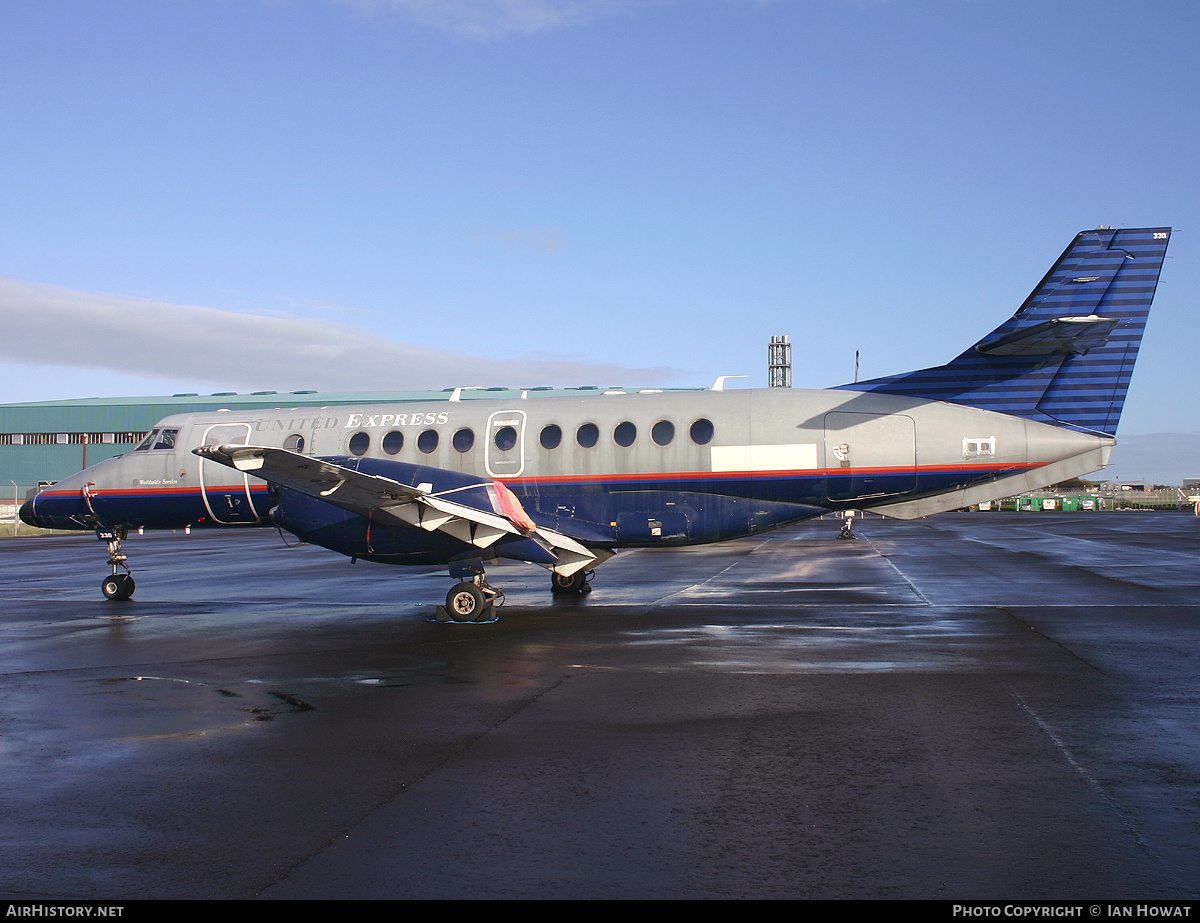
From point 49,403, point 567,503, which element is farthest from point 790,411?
point 49,403

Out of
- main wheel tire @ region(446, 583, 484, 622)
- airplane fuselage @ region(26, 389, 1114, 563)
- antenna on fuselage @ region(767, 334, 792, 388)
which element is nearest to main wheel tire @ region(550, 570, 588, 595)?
airplane fuselage @ region(26, 389, 1114, 563)

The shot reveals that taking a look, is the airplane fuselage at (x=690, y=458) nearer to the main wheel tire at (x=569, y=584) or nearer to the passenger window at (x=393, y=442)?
the passenger window at (x=393, y=442)

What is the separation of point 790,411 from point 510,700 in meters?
8.36

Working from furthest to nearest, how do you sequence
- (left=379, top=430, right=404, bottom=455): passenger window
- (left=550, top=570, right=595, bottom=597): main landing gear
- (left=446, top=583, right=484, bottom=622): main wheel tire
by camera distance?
(left=550, top=570, right=595, bottom=597): main landing gear, (left=379, top=430, right=404, bottom=455): passenger window, (left=446, top=583, right=484, bottom=622): main wheel tire

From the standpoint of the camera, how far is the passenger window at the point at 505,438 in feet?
52.5

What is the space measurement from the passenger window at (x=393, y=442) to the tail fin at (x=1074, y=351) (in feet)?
29.6

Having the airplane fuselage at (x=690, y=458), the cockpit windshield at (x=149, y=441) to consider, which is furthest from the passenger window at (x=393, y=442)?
the cockpit windshield at (x=149, y=441)

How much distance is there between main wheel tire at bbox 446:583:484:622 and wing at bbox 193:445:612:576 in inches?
28.0

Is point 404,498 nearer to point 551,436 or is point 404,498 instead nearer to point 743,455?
point 551,436

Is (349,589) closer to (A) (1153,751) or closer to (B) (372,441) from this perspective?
(B) (372,441)

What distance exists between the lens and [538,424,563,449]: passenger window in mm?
15773

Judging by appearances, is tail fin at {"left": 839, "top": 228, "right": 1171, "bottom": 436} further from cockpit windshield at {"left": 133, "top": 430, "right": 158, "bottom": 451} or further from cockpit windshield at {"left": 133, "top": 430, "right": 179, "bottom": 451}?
cockpit windshield at {"left": 133, "top": 430, "right": 158, "bottom": 451}

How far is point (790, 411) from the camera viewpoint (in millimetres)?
15094

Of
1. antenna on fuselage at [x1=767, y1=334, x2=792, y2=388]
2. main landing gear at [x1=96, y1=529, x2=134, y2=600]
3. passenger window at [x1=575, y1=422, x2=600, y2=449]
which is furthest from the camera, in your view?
antenna on fuselage at [x1=767, y1=334, x2=792, y2=388]
